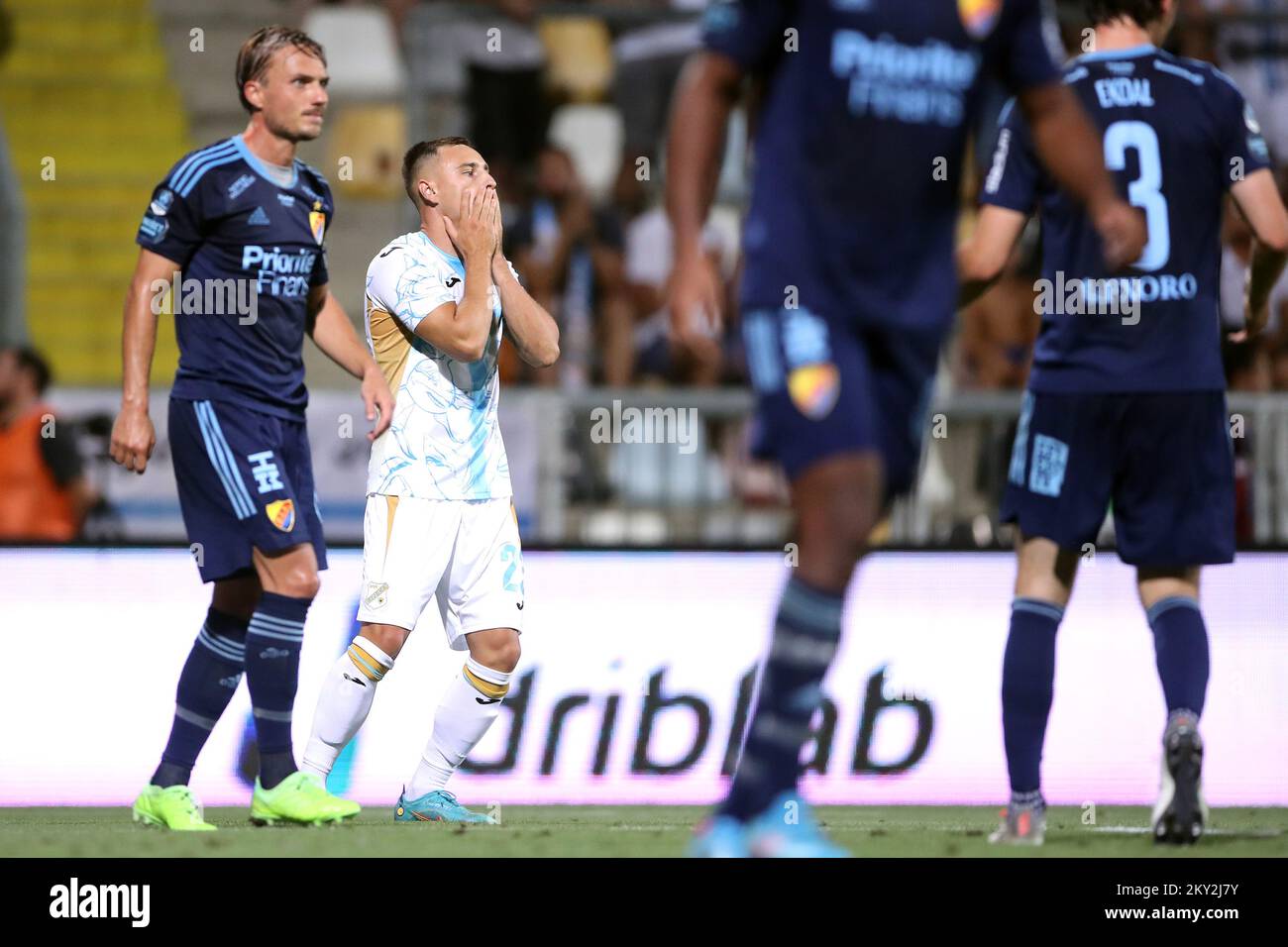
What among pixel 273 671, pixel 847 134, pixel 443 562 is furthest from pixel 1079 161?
pixel 273 671

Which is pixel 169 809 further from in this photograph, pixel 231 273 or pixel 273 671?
pixel 231 273

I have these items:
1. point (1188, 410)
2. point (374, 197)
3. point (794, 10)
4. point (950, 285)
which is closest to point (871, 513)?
point (950, 285)

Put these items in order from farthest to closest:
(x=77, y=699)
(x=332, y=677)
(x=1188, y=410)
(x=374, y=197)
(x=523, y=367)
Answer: (x=374, y=197) → (x=523, y=367) → (x=77, y=699) → (x=332, y=677) → (x=1188, y=410)

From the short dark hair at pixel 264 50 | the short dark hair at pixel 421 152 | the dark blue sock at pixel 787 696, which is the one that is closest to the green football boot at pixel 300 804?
the short dark hair at pixel 421 152

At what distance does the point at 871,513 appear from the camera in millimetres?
3934

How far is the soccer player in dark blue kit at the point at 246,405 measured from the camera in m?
6.01

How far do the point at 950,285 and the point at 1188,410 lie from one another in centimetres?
158

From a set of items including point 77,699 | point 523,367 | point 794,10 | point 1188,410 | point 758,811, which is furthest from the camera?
point 523,367

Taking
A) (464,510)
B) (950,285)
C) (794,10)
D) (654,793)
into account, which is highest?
(794,10)

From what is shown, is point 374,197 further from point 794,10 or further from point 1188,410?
point 794,10

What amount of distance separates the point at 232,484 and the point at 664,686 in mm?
2370

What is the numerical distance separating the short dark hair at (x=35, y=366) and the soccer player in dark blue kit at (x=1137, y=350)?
6.09 meters

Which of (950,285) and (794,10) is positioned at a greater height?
(794,10)

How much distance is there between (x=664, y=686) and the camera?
7.76 meters
